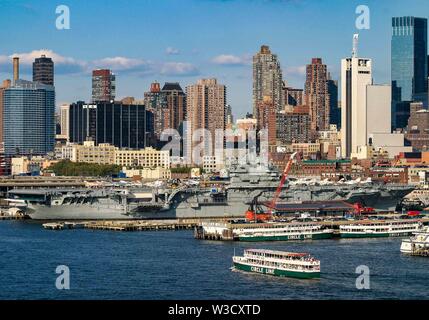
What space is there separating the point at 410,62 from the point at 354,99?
121 feet

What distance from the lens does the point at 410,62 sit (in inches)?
5837

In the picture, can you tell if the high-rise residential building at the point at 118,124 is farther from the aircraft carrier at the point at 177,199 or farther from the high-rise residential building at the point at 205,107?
the aircraft carrier at the point at 177,199

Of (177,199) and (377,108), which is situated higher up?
(377,108)

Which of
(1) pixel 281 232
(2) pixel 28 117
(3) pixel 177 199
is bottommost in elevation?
(1) pixel 281 232

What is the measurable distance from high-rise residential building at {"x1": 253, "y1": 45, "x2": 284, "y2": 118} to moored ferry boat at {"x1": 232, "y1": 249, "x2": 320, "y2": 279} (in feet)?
337

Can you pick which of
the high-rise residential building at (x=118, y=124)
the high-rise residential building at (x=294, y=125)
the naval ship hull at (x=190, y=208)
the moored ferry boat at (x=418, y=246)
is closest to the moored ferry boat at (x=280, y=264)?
the moored ferry boat at (x=418, y=246)

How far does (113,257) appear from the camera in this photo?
32594 mm

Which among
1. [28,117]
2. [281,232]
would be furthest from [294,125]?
[281,232]

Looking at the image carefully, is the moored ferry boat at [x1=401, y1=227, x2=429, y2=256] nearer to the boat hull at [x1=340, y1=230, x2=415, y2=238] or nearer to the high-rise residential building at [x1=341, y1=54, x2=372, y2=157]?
the boat hull at [x1=340, y1=230, x2=415, y2=238]

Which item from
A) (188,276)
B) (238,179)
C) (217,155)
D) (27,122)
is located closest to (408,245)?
(188,276)

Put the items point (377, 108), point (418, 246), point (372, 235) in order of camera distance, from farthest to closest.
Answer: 1. point (377, 108)
2. point (372, 235)
3. point (418, 246)

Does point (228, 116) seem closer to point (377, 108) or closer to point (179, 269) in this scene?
point (377, 108)
